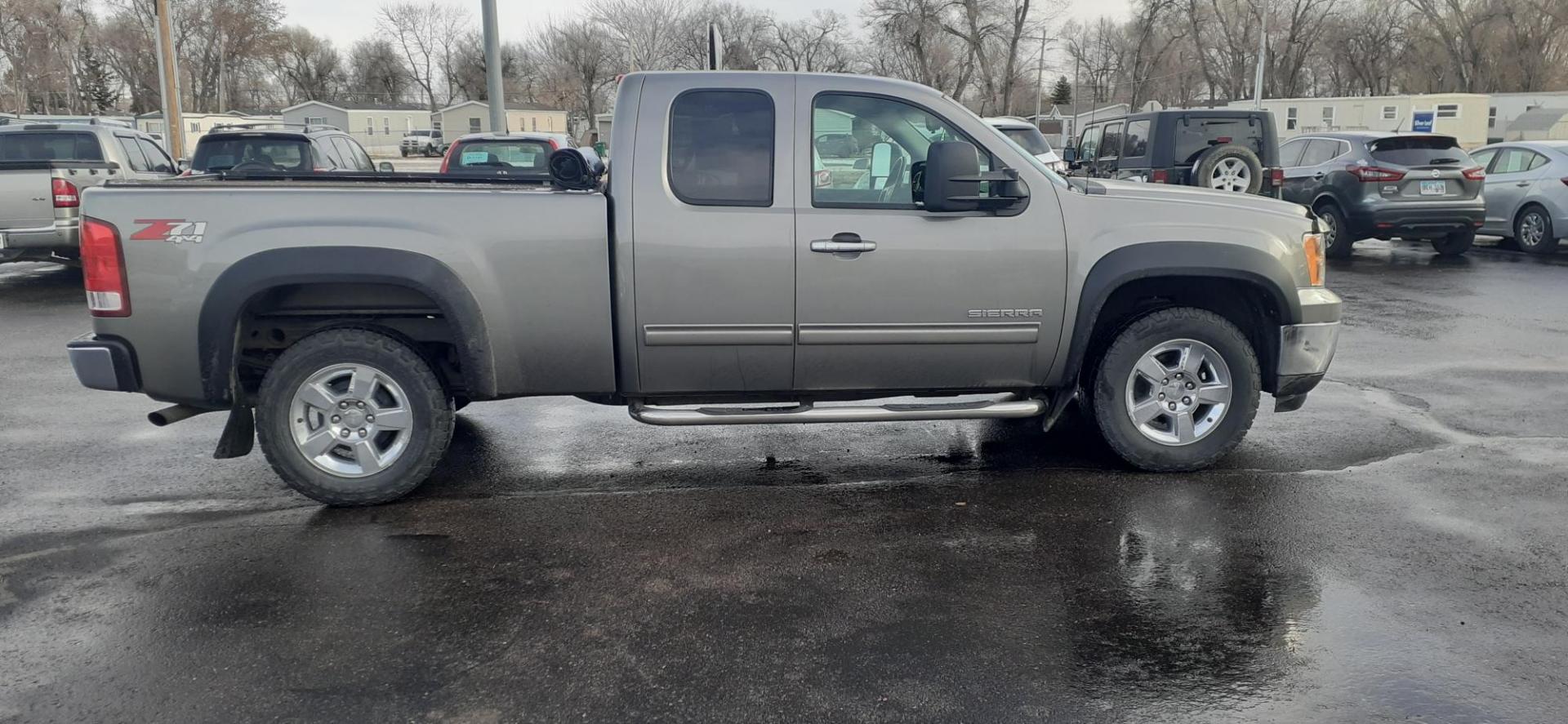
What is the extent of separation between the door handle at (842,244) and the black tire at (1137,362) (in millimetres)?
1383

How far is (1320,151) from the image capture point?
50.5ft

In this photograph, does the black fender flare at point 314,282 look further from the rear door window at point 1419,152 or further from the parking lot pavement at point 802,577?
the rear door window at point 1419,152

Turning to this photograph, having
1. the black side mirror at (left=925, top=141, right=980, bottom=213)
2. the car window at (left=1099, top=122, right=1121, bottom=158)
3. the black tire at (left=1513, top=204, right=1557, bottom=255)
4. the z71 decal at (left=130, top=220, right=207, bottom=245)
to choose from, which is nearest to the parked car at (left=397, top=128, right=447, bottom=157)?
the car window at (left=1099, top=122, right=1121, bottom=158)

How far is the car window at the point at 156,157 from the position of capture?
46.2ft

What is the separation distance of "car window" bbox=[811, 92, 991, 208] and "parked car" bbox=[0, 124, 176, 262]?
30.8 feet

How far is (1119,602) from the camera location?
12.9ft

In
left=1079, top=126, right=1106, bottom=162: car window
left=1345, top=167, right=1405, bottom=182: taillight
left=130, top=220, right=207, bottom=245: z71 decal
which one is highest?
left=1079, top=126, right=1106, bottom=162: car window

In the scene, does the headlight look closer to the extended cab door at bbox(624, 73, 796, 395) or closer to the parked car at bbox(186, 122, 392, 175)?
Result: the extended cab door at bbox(624, 73, 796, 395)

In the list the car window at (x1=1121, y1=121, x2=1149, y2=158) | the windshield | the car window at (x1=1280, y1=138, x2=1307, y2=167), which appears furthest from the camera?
the car window at (x1=1280, y1=138, x2=1307, y2=167)

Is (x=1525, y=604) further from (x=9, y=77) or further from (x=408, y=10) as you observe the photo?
(x=408, y=10)

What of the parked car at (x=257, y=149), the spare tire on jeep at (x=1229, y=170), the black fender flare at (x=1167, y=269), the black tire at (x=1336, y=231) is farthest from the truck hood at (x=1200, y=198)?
the black tire at (x=1336, y=231)

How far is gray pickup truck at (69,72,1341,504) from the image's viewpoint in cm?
463

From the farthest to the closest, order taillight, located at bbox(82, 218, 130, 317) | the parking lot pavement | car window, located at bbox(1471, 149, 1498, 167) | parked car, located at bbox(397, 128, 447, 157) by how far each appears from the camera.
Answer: parked car, located at bbox(397, 128, 447, 157) → car window, located at bbox(1471, 149, 1498, 167) → taillight, located at bbox(82, 218, 130, 317) → the parking lot pavement

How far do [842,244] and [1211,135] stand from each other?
36.4ft
